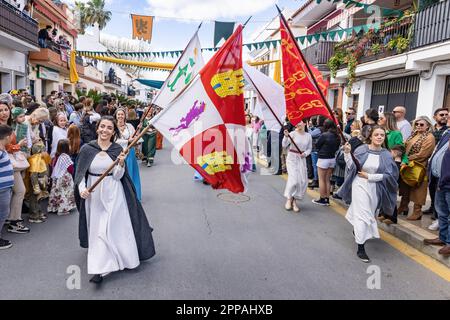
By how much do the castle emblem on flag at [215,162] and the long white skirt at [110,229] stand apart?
3.02ft

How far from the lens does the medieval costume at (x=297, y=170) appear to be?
6.51 m

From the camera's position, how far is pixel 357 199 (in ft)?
15.1

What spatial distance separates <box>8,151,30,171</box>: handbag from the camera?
16.0 ft

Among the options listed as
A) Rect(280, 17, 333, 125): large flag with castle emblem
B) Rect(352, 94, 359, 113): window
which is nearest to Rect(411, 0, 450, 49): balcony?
Rect(352, 94, 359, 113): window

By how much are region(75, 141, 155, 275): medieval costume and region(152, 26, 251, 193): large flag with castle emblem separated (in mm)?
711

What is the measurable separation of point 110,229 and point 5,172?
168cm

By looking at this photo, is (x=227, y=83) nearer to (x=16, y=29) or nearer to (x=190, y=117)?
(x=190, y=117)

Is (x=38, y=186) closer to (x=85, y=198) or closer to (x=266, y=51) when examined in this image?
(x=85, y=198)

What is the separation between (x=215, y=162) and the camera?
3.91 meters

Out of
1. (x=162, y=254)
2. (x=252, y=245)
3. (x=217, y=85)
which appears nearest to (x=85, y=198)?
(x=162, y=254)

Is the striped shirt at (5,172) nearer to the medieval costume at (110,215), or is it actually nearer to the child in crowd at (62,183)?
the medieval costume at (110,215)

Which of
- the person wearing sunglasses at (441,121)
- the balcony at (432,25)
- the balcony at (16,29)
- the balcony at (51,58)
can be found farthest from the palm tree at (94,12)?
the person wearing sunglasses at (441,121)

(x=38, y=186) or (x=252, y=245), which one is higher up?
(x=38, y=186)
